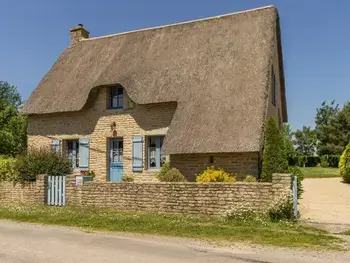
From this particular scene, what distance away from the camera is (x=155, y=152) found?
17.9 m

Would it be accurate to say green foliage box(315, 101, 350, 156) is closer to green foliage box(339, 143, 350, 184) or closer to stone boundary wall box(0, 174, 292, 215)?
green foliage box(339, 143, 350, 184)

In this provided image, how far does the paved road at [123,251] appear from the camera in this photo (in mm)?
6770

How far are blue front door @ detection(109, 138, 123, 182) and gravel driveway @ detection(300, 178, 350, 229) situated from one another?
804cm

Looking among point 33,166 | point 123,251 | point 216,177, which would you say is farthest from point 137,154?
point 123,251

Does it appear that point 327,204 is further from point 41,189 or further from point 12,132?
point 12,132

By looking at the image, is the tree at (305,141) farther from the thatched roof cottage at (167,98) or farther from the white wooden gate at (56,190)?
the white wooden gate at (56,190)

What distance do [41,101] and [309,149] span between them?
144ft

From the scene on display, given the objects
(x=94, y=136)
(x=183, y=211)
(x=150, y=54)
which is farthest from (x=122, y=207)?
(x=150, y=54)

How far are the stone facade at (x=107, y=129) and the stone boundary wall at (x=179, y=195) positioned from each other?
3.51m

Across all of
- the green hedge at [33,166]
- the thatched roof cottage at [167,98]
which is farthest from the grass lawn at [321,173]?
the green hedge at [33,166]

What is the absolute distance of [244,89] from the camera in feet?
51.9

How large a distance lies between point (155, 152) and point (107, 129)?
2651 mm

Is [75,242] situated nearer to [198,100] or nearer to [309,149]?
[198,100]

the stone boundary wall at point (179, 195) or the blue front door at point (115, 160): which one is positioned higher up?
the blue front door at point (115, 160)
